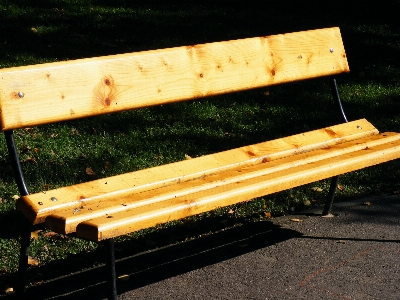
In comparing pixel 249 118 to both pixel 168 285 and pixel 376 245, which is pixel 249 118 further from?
pixel 168 285

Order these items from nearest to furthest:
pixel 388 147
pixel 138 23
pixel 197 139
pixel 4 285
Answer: pixel 4 285, pixel 388 147, pixel 197 139, pixel 138 23

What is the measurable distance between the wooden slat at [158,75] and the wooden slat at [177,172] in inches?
13.6

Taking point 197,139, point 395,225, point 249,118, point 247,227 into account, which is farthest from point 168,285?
point 249,118

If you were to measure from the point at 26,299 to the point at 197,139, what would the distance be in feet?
8.14

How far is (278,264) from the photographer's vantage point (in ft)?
13.6

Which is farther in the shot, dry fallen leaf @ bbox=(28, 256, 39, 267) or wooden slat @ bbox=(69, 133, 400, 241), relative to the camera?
dry fallen leaf @ bbox=(28, 256, 39, 267)

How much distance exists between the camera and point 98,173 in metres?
5.21

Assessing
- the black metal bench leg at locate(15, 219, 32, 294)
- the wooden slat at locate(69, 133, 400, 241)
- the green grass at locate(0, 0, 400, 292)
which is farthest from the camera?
the green grass at locate(0, 0, 400, 292)

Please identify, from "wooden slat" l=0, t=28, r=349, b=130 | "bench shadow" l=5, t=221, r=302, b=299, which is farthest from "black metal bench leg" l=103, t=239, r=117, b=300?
"wooden slat" l=0, t=28, r=349, b=130

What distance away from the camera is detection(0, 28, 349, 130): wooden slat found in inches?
137

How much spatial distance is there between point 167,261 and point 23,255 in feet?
3.06

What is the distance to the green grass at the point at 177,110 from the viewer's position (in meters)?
4.68

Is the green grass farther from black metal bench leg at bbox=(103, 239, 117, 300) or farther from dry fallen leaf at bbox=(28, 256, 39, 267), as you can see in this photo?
black metal bench leg at bbox=(103, 239, 117, 300)

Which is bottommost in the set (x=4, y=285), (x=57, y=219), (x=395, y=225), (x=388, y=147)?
(x=395, y=225)
